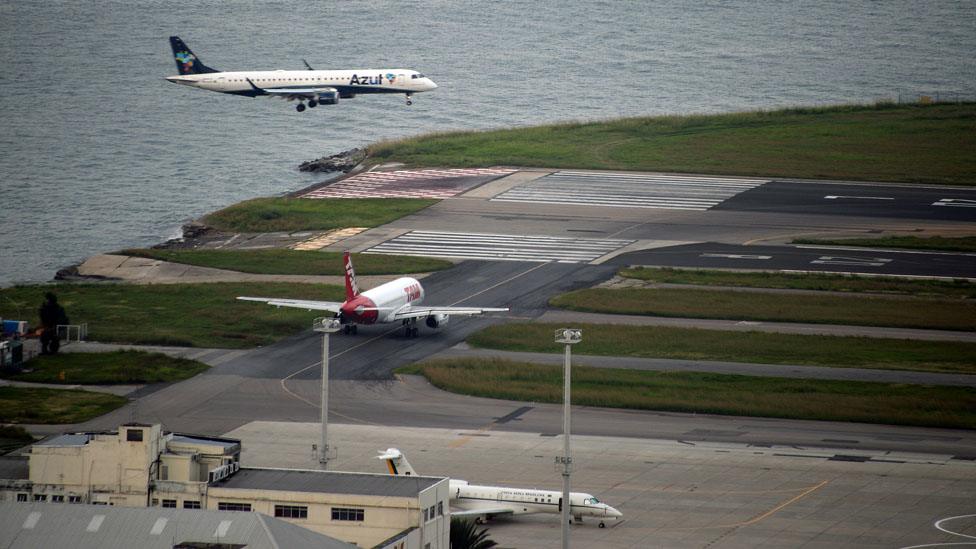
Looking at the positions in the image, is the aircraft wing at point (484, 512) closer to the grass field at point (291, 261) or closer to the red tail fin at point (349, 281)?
the red tail fin at point (349, 281)

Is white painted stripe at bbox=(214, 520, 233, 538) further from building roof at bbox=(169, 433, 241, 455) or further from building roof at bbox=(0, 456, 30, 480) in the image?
building roof at bbox=(0, 456, 30, 480)

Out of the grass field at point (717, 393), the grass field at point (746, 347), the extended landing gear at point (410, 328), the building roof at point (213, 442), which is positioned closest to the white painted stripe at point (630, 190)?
the grass field at point (746, 347)

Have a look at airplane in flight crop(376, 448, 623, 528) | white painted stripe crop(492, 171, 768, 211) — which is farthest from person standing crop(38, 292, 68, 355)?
white painted stripe crop(492, 171, 768, 211)

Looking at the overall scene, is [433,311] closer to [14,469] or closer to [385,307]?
[385,307]

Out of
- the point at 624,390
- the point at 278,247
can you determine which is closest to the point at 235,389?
the point at 624,390

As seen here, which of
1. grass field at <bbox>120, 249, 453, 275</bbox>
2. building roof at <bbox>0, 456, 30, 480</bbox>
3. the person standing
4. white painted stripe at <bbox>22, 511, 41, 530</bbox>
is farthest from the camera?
grass field at <bbox>120, 249, 453, 275</bbox>

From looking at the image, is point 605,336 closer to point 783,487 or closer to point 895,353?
point 895,353
